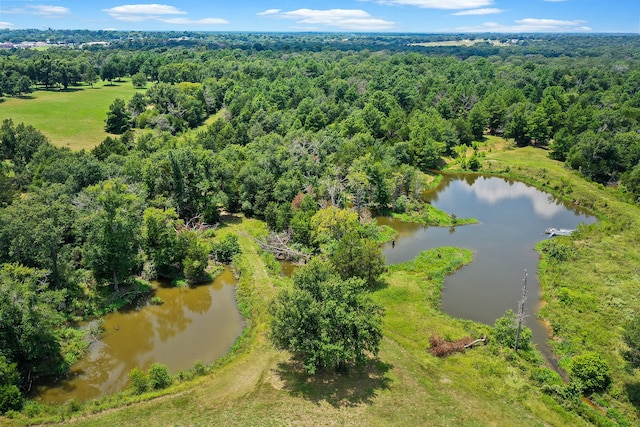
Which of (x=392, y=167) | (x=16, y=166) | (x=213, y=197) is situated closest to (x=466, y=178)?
(x=392, y=167)

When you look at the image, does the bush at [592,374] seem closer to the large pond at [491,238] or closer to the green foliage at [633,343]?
the green foliage at [633,343]

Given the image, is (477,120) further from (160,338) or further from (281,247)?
(160,338)

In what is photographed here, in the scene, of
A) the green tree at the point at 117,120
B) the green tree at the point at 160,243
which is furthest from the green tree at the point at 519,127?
the green tree at the point at 117,120

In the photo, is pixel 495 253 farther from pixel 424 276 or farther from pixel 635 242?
pixel 635 242

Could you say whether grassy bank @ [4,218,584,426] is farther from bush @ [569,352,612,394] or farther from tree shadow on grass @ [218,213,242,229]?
tree shadow on grass @ [218,213,242,229]

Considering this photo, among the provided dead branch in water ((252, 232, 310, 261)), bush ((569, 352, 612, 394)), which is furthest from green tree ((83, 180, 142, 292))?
bush ((569, 352, 612, 394))

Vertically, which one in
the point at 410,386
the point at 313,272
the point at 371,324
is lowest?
the point at 410,386
